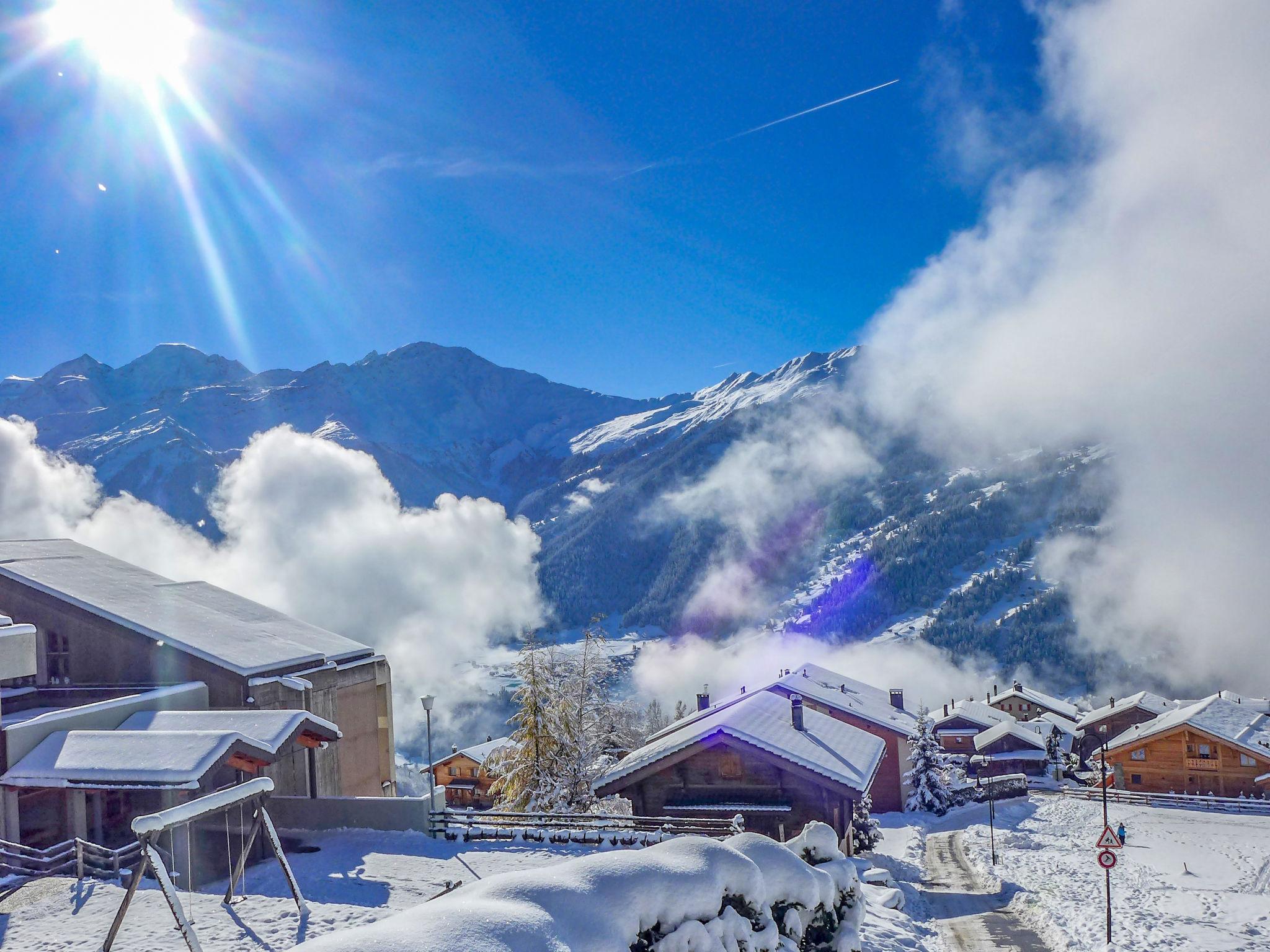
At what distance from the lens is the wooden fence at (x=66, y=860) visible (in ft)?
46.8

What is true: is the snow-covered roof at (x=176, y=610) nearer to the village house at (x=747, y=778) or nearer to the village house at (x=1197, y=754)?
the village house at (x=747, y=778)

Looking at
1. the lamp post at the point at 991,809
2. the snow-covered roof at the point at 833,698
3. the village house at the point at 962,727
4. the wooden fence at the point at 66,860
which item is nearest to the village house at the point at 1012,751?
the lamp post at the point at 991,809

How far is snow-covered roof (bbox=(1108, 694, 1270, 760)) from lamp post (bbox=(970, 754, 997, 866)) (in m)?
11.3

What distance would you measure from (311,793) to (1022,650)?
198892mm

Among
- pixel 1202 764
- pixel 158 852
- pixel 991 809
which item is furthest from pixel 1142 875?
pixel 158 852

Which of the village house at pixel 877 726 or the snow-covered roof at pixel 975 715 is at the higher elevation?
the village house at pixel 877 726

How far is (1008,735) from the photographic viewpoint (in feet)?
242

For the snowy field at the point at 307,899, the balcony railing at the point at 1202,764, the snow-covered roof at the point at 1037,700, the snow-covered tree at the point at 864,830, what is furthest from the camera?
the snow-covered roof at the point at 1037,700

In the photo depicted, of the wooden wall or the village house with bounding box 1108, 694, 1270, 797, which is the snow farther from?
the wooden wall

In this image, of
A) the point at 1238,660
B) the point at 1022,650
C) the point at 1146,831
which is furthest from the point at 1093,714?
the point at 1238,660

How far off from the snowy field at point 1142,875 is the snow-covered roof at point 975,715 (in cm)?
2839

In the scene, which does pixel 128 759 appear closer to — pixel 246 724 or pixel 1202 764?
pixel 246 724

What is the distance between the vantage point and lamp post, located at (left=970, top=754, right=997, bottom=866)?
3566cm

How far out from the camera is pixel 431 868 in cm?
1622
